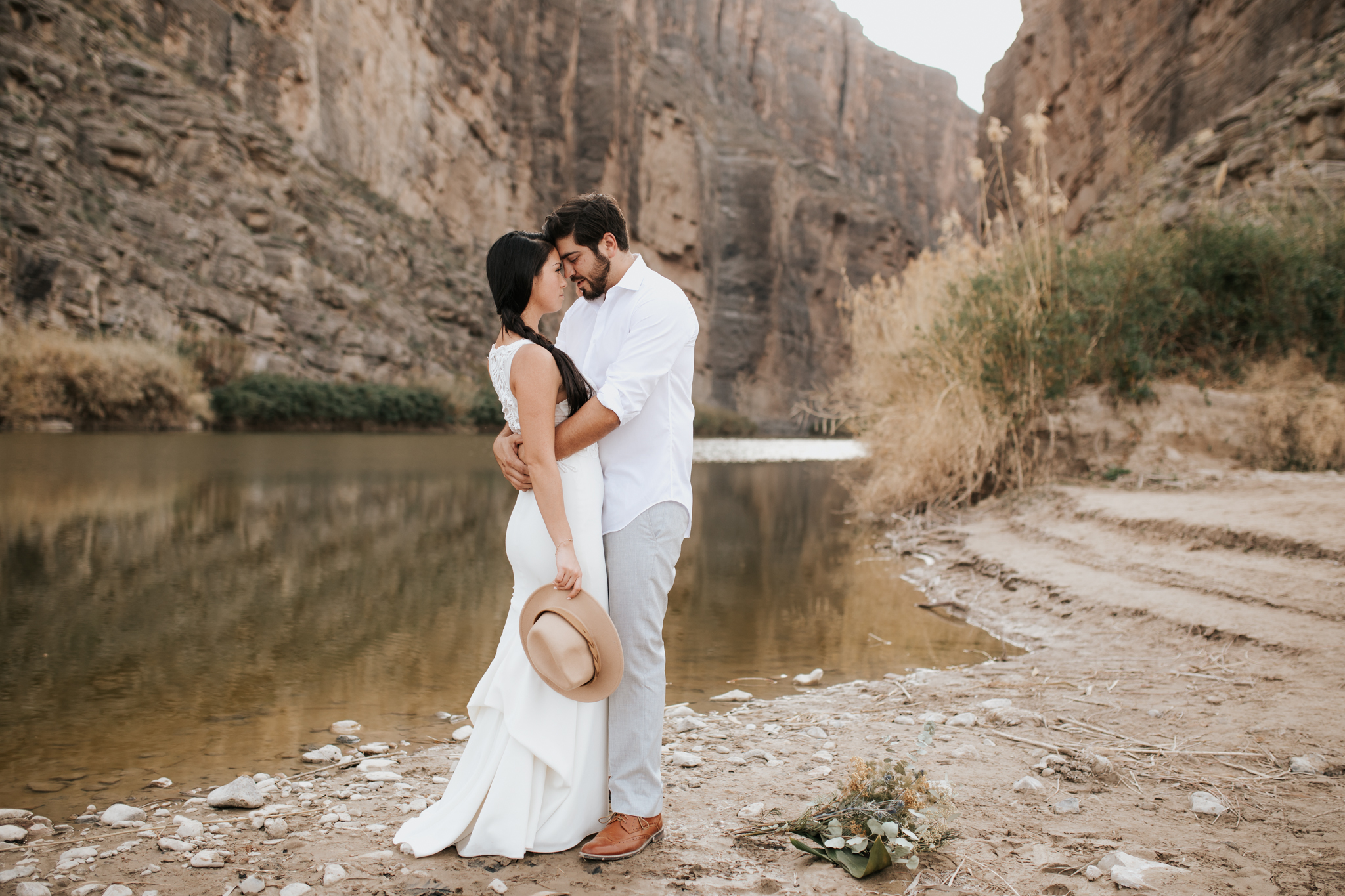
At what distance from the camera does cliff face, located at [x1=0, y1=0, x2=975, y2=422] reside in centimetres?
2773

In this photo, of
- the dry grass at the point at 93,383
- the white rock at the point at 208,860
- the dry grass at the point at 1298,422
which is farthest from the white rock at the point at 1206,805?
the dry grass at the point at 93,383

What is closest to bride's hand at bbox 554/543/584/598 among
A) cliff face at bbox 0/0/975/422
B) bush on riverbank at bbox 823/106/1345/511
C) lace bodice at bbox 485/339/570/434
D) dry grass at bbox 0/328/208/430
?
lace bodice at bbox 485/339/570/434

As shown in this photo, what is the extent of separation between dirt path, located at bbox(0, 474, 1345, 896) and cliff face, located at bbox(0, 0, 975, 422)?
2512cm

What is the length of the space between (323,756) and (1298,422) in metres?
9.54

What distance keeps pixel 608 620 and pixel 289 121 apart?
4259cm

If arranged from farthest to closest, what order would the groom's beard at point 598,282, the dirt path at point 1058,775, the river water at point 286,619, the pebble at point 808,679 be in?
the pebble at point 808,679 → the river water at point 286,619 → the groom's beard at point 598,282 → the dirt path at point 1058,775

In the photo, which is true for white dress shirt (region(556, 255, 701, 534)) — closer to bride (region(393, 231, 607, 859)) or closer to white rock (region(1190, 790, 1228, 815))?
bride (region(393, 231, 607, 859))

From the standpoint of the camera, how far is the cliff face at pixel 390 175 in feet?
91.0

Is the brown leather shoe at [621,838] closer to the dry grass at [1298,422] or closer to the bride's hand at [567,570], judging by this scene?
the bride's hand at [567,570]

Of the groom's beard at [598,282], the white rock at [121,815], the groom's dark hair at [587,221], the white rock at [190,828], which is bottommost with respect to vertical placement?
the white rock at [121,815]

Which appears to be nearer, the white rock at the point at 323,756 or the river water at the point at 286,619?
the white rock at the point at 323,756

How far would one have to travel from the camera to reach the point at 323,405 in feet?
96.1

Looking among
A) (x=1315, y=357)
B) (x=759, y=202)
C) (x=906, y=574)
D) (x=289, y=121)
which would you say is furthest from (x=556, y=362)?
(x=759, y=202)

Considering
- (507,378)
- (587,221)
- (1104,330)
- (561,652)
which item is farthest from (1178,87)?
(561,652)
